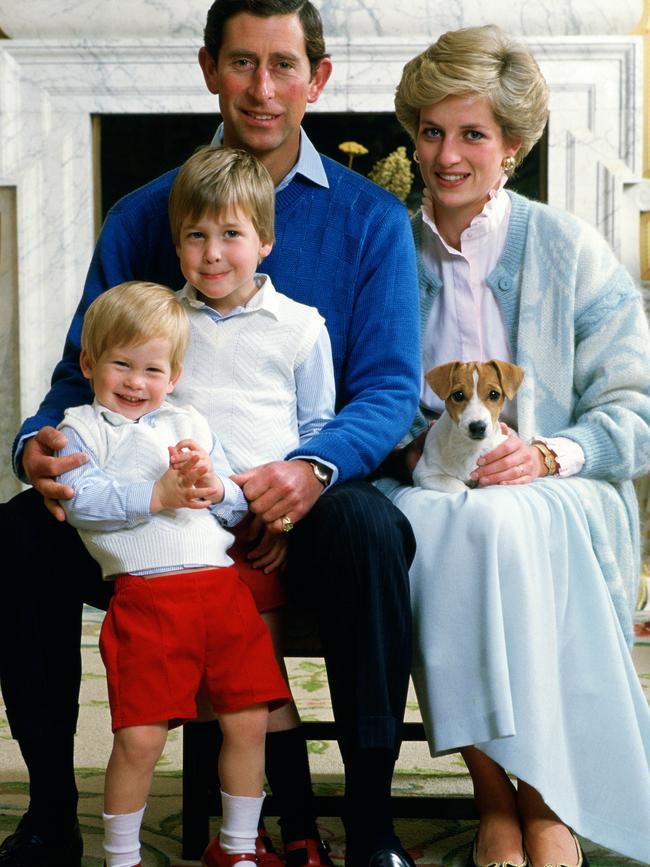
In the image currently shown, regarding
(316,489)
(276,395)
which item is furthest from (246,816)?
(276,395)

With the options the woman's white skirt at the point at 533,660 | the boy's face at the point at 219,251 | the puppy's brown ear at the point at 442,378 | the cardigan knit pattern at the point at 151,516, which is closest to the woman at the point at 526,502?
the woman's white skirt at the point at 533,660

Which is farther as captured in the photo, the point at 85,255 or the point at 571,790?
the point at 85,255

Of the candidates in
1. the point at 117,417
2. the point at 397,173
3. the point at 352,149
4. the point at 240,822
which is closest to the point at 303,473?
the point at 117,417

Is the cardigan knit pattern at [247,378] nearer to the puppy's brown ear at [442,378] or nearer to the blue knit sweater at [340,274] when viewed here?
the blue knit sweater at [340,274]

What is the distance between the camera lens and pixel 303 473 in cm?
170

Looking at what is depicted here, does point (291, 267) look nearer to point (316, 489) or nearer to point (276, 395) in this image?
point (276, 395)

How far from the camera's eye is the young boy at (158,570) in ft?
5.15

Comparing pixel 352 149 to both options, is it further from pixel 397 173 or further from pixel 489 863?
pixel 489 863

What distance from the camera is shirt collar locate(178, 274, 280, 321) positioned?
5.94 feet

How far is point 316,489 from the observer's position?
5.60ft

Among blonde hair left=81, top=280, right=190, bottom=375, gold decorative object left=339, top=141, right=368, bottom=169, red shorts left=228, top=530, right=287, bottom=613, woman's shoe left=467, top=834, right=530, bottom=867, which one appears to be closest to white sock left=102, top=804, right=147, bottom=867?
red shorts left=228, top=530, right=287, bottom=613

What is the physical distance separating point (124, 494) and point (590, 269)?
93 cm

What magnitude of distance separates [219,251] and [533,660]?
759 millimetres

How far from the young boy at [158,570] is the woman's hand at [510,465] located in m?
0.43
